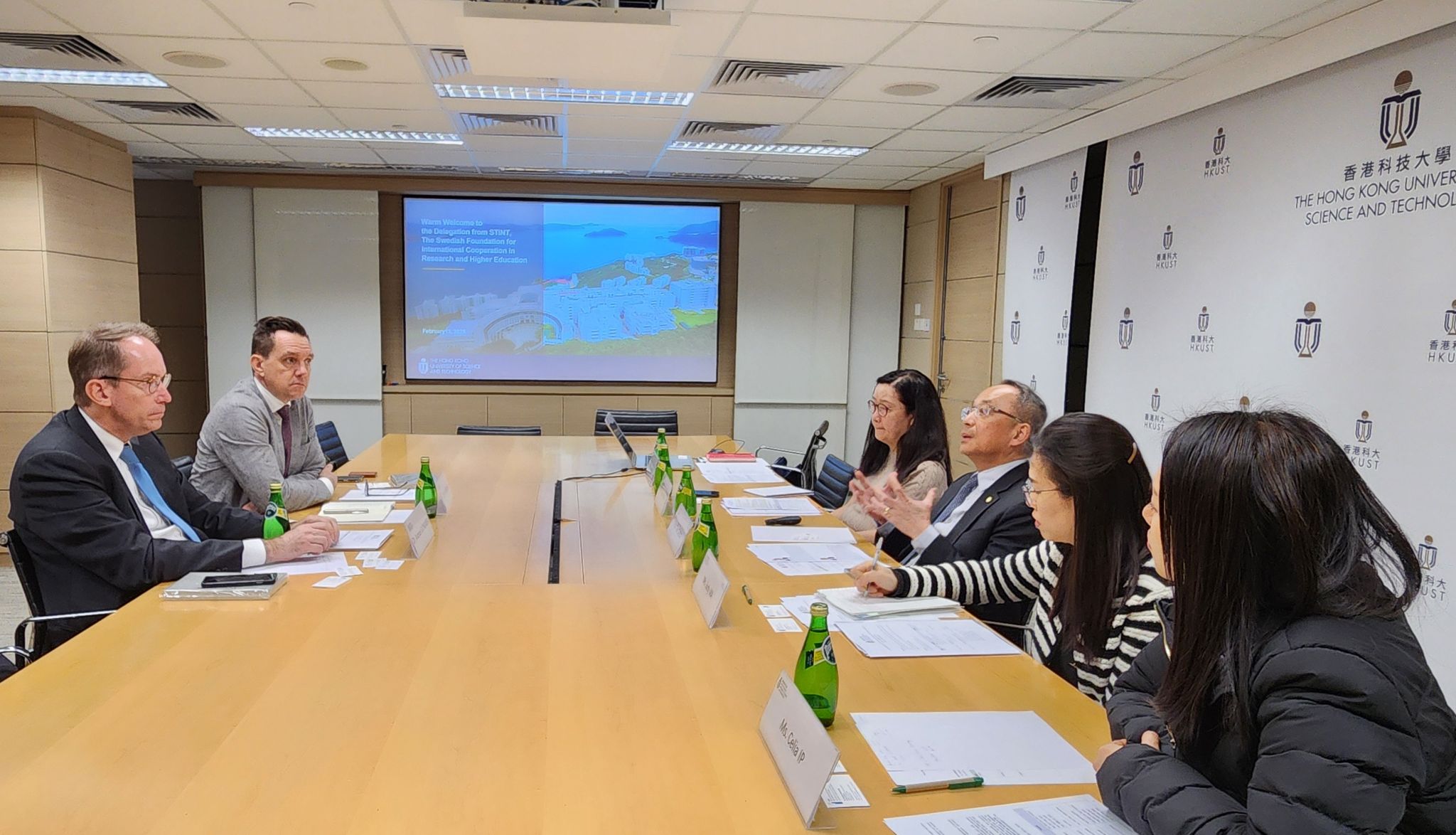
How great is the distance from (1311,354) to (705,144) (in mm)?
4057

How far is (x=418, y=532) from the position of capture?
2854 millimetres

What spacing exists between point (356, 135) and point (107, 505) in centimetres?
436

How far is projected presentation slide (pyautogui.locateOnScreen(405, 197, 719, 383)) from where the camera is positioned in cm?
820

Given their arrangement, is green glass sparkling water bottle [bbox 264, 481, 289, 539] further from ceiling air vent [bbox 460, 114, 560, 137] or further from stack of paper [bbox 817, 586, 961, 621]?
ceiling air vent [bbox 460, 114, 560, 137]

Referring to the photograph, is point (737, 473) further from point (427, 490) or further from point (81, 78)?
point (81, 78)

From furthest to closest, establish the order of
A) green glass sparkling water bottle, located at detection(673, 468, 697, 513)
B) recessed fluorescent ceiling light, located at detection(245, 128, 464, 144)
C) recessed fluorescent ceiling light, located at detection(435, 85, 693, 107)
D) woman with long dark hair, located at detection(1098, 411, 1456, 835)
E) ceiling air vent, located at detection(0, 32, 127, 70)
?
recessed fluorescent ceiling light, located at detection(245, 128, 464, 144) → recessed fluorescent ceiling light, located at detection(435, 85, 693, 107) → ceiling air vent, located at detection(0, 32, 127, 70) → green glass sparkling water bottle, located at detection(673, 468, 697, 513) → woman with long dark hair, located at detection(1098, 411, 1456, 835)

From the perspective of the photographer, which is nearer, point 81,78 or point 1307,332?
point 1307,332

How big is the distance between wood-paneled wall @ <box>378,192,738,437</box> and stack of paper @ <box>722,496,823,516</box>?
4515mm

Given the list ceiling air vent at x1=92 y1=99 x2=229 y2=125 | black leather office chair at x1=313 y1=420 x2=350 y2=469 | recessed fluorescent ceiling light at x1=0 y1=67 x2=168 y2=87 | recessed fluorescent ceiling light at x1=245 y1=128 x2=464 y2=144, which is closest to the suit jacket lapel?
black leather office chair at x1=313 y1=420 x2=350 y2=469

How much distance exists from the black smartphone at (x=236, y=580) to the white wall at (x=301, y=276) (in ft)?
19.4

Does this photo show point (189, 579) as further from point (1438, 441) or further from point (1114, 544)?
point (1438, 441)

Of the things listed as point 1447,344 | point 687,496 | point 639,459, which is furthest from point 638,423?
point 1447,344

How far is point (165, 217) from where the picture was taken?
8.33 m

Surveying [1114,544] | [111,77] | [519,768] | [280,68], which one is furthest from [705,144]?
[519,768]
